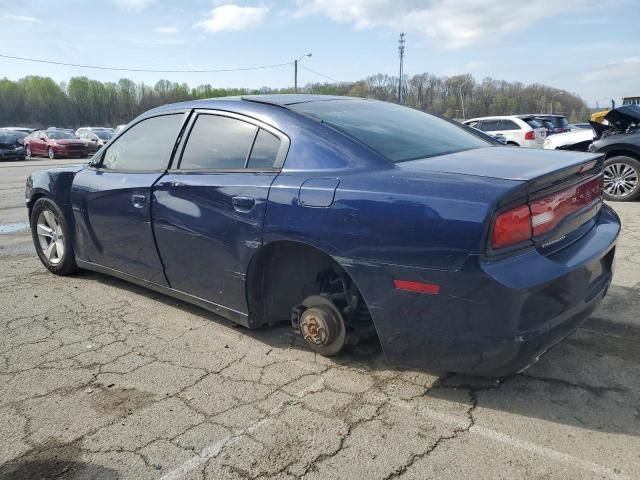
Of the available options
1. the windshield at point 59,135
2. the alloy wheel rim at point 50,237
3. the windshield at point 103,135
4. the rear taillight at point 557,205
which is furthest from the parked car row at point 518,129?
the windshield at point 103,135

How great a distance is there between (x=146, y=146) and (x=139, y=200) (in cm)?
49

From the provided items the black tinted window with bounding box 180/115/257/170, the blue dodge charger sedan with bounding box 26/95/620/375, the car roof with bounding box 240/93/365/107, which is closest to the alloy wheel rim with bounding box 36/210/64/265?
the blue dodge charger sedan with bounding box 26/95/620/375

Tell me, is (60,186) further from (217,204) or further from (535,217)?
(535,217)

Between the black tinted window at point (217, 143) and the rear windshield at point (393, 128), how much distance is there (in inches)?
14.1

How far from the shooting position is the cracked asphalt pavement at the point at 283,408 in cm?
221

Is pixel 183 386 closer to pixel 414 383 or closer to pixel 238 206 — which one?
pixel 238 206

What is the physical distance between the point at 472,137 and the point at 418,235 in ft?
5.09

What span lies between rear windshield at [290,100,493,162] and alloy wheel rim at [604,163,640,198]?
19.9 ft

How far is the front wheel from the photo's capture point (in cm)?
841

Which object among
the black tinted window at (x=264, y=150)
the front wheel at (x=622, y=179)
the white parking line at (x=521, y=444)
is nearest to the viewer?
the white parking line at (x=521, y=444)

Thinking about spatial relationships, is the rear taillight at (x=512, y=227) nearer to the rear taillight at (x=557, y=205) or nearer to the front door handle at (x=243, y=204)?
the rear taillight at (x=557, y=205)

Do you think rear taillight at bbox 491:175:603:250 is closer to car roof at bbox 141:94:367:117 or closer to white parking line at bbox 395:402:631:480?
white parking line at bbox 395:402:631:480

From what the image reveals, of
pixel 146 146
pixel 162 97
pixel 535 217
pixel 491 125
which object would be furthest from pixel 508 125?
pixel 162 97

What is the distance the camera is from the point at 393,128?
323 centimetres
